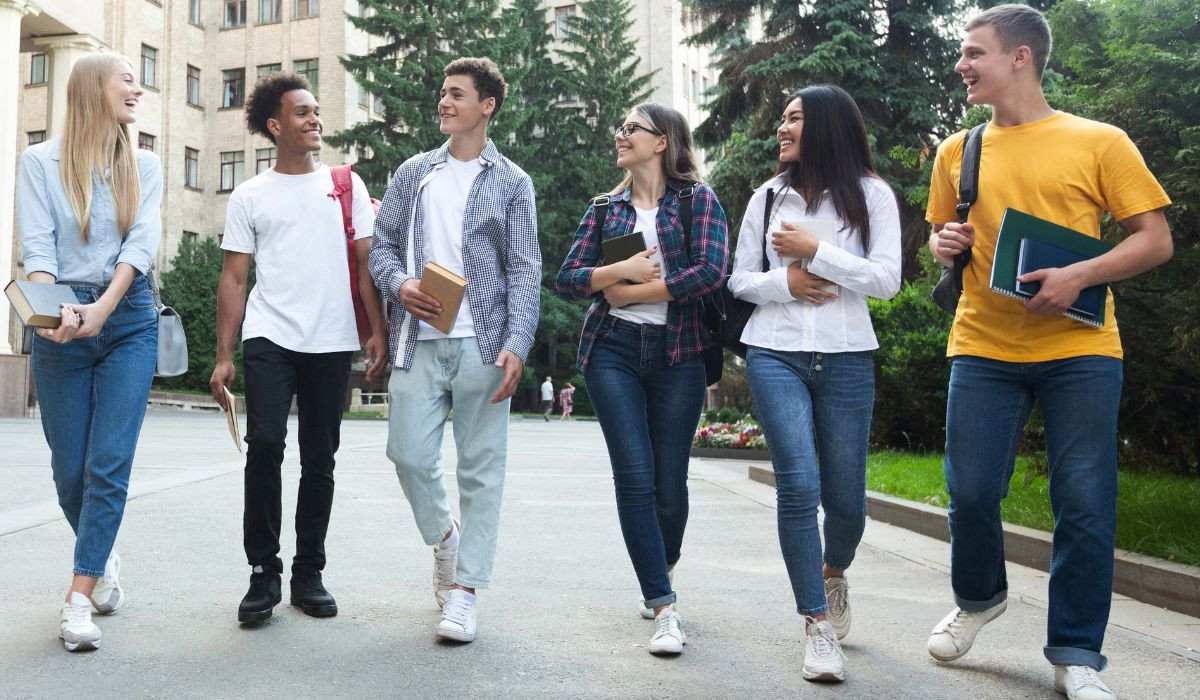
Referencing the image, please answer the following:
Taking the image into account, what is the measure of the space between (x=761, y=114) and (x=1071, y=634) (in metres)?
22.4

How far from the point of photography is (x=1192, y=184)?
599cm

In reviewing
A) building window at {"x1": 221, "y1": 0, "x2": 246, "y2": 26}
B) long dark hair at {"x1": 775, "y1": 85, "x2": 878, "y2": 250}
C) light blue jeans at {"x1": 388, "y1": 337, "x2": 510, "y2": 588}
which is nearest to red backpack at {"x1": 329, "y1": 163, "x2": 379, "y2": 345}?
light blue jeans at {"x1": 388, "y1": 337, "x2": 510, "y2": 588}

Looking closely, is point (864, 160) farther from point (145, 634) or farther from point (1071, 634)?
point (145, 634)

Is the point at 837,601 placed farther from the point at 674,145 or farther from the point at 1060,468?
the point at 674,145

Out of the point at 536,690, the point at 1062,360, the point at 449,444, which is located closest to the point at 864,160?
the point at 1062,360

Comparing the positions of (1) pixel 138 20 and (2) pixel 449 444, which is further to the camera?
(1) pixel 138 20

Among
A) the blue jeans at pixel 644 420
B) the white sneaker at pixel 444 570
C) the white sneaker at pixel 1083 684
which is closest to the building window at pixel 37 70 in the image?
the white sneaker at pixel 444 570

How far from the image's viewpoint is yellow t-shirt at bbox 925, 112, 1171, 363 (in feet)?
12.6

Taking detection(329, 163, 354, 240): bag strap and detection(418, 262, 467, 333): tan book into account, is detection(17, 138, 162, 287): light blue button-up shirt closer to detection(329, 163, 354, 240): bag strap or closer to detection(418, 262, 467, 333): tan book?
detection(329, 163, 354, 240): bag strap

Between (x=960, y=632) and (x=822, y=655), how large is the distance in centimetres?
59

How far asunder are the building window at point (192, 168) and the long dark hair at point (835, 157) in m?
48.7

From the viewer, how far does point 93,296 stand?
4547 millimetres

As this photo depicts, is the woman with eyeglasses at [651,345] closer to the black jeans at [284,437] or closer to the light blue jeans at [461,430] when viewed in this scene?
the light blue jeans at [461,430]

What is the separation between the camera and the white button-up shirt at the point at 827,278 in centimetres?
423
